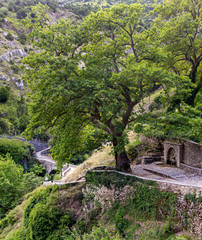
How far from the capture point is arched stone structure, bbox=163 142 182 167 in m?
15.0

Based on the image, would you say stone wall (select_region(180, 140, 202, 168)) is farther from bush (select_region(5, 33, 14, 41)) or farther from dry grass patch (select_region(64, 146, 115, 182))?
bush (select_region(5, 33, 14, 41))

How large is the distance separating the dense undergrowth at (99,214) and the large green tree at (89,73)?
7.91 feet

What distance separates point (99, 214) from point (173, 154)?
8324 mm

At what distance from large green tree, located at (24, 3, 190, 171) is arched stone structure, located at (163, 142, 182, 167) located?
5.01 meters

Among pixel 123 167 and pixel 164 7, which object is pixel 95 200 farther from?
pixel 164 7

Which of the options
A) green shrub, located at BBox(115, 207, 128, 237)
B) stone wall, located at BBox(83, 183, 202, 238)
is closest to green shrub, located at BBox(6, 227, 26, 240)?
stone wall, located at BBox(83, 183, 202, 238)

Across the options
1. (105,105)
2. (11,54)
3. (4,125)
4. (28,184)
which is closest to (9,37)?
(11,54)

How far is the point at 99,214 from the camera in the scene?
11281 mm

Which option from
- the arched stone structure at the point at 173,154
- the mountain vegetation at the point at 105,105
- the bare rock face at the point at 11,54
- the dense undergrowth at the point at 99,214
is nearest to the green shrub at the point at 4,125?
the bare rock face at the point at 11,54

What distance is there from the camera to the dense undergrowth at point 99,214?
8375mm

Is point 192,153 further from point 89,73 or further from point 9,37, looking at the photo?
point 9,37

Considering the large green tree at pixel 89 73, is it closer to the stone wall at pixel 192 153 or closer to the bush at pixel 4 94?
the stone wall at pixel 192 153

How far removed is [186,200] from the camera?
26.0 feet

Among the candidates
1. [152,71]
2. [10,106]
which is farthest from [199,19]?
[10,106]
